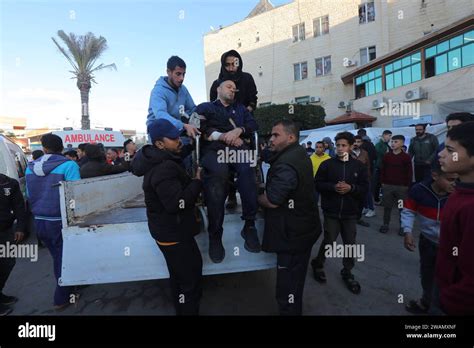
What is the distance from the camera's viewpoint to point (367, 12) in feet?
63.6

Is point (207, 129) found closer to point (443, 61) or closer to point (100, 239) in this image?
point (100, 239)

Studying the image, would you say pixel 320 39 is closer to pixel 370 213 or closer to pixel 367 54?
pixel 367 54

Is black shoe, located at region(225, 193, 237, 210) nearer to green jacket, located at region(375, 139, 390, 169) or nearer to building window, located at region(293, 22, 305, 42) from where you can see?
green jacket, located at region(375, 139, 390, 169)

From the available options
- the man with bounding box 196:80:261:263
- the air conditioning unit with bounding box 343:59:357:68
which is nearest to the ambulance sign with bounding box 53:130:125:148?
the man with bounding box 196:80:261:263

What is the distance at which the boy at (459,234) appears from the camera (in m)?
1.30

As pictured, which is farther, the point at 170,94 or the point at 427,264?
the point at 170,94

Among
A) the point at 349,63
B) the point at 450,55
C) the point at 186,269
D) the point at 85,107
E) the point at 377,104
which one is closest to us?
the point at 186,269

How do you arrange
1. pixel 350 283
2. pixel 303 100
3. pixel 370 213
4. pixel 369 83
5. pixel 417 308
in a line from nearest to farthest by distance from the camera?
pixel 417 308
pixel 350 283
pixel 370 213
pixel 369 83
pixel 303 100

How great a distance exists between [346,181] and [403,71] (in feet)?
53.8

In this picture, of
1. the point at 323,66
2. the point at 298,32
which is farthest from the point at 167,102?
the point at 298,32

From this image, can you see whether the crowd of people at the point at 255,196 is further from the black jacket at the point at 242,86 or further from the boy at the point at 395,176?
the boy at the point at 395,176

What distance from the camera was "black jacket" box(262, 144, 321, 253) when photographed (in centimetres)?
220

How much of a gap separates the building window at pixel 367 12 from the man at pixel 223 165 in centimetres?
2224

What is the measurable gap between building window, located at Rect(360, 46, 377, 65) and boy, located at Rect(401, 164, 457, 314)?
826 inches
